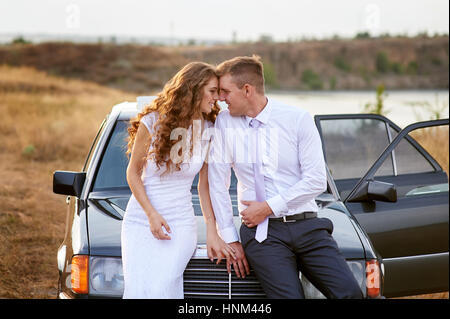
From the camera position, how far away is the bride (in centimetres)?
314

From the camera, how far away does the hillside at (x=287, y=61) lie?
5325cm

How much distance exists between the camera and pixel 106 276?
328cm

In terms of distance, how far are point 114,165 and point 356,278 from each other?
6.17 ft

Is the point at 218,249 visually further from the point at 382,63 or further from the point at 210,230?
the point at 382,63

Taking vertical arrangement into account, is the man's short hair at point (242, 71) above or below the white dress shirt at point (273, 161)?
above

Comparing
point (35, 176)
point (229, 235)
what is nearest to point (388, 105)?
point (35, 176)

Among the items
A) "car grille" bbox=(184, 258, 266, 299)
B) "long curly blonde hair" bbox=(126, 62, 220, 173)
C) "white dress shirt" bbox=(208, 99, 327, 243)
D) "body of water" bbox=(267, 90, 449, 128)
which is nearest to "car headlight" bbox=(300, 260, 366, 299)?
"car grille" bbox=(184, 258, 266, 299)

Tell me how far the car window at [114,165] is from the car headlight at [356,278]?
1.58m

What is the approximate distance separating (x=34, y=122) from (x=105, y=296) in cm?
1794

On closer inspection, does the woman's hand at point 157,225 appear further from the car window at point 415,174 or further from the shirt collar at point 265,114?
the car window at point 415,174

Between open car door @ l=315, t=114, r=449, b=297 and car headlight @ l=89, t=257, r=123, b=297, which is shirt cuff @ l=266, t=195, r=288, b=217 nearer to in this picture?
car headlight @ l=89, t=257, r=123, b=297

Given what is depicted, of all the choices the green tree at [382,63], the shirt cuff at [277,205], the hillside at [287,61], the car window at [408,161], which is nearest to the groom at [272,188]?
the shirt cuff at [277,205]

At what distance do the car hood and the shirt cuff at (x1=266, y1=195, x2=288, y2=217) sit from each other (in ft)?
1.40
